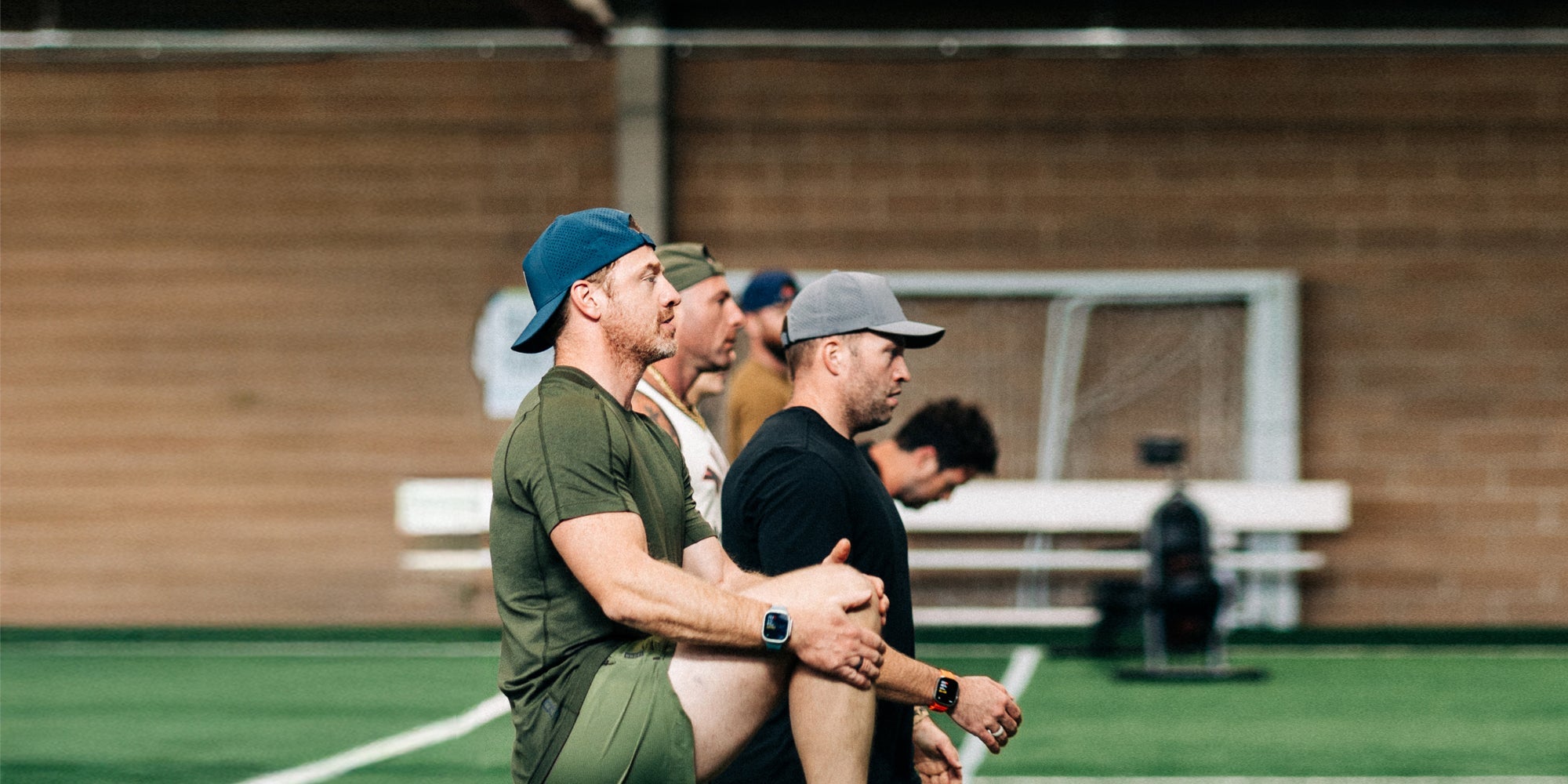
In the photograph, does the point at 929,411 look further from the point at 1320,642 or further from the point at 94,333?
the point at 94,333

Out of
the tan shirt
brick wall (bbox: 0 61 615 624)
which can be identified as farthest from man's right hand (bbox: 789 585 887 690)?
brick wall (bbox: 0 61 615 624)

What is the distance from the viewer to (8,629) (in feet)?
37.3

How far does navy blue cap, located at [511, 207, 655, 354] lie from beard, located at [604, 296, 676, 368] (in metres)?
0.08

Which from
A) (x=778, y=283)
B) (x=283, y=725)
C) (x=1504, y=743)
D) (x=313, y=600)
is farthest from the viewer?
(x=313, y=600)

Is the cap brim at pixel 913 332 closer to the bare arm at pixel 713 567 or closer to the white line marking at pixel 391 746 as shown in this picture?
the bare arm at pixel 713 567

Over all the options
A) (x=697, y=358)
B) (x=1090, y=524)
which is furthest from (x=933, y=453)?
(x=1090, y=524)

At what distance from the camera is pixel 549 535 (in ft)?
8.22

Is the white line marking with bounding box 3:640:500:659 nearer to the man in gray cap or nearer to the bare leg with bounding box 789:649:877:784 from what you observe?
the man in gray cap

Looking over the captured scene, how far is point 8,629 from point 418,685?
4673mm

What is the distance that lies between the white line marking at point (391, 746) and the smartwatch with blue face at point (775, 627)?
330cm

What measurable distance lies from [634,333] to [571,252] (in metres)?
0.19

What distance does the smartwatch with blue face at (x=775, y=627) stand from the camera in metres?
2.47

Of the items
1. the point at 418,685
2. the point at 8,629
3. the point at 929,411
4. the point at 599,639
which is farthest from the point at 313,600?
the point at 599,639

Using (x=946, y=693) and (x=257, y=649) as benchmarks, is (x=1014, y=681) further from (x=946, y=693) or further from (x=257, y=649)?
(x=946, y=693)
